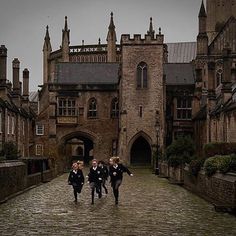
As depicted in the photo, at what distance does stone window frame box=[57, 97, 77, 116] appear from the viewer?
75062mm

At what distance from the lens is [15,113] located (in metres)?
61.0

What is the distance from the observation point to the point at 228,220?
18656mm

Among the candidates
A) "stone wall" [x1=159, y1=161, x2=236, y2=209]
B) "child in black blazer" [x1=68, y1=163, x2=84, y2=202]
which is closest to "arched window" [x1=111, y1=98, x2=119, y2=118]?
"stone wall" [x1=159, y1=161, x2=236, y2=209]

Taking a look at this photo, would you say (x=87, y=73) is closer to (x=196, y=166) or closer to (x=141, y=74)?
(x=141, y=74)

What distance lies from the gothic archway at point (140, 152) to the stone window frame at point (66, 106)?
8562 mm

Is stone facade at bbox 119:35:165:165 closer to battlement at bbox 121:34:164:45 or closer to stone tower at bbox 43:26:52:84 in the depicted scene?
battlement at bbox 121:34:164:45

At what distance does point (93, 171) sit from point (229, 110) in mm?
26880

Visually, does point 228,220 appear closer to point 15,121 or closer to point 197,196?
point 197,196

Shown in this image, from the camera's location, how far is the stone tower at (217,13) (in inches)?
3802

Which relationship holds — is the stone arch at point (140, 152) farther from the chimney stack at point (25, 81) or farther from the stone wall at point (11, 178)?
the stone wall at point (11, 178)

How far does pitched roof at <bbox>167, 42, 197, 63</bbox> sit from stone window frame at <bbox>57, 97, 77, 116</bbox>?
3217 cm

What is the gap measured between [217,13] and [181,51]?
970cm

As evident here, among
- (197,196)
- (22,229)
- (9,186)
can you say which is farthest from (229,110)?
(22,229)

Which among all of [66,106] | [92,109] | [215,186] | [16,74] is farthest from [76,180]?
[66,106]
